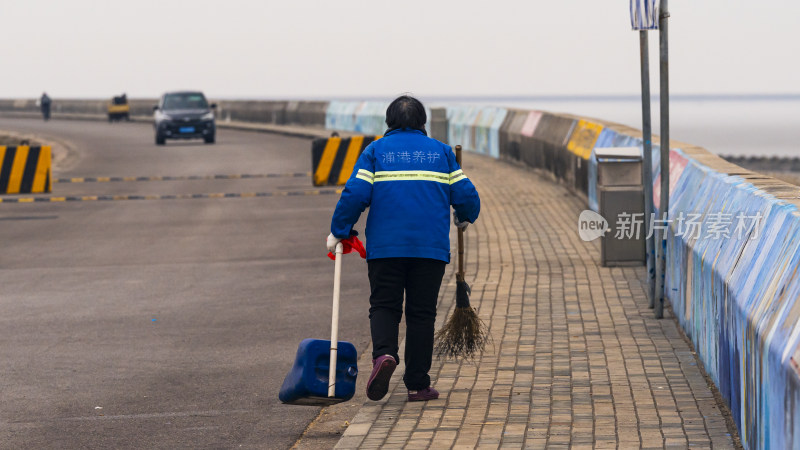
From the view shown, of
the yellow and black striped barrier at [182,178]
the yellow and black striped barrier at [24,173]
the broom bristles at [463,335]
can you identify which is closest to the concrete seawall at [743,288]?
the broom bristles at [463,335]

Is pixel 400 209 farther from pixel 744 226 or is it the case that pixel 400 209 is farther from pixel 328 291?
pixel 328 291

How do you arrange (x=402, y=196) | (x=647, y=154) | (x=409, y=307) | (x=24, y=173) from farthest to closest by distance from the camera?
1. (x=24, y=173)
2. (x=647, y=154)
3. (x=409, y=307)
4. (x=402, y=196)

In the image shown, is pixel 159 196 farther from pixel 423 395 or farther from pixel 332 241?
pixel 423 395

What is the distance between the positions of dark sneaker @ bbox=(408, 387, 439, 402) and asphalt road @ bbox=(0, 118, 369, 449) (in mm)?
581

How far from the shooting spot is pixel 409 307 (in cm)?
754

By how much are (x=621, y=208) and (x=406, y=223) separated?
237 inches

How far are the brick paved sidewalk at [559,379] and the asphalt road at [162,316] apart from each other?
733mm

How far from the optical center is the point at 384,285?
744cm

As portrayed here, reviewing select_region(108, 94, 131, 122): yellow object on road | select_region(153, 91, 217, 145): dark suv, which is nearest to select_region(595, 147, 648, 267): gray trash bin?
select_region(153, 91, 217, 145): dark suv

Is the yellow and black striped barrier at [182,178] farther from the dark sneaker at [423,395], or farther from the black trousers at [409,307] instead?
the dark sneaker at [423,395]

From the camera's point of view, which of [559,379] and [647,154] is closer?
[559,379]

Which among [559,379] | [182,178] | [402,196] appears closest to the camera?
[402,196]

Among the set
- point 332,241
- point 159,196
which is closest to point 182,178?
point 159,196

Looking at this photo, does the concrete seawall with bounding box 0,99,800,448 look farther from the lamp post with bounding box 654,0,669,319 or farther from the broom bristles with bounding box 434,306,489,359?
the broom bristles with bounding box 434,306,489,359
